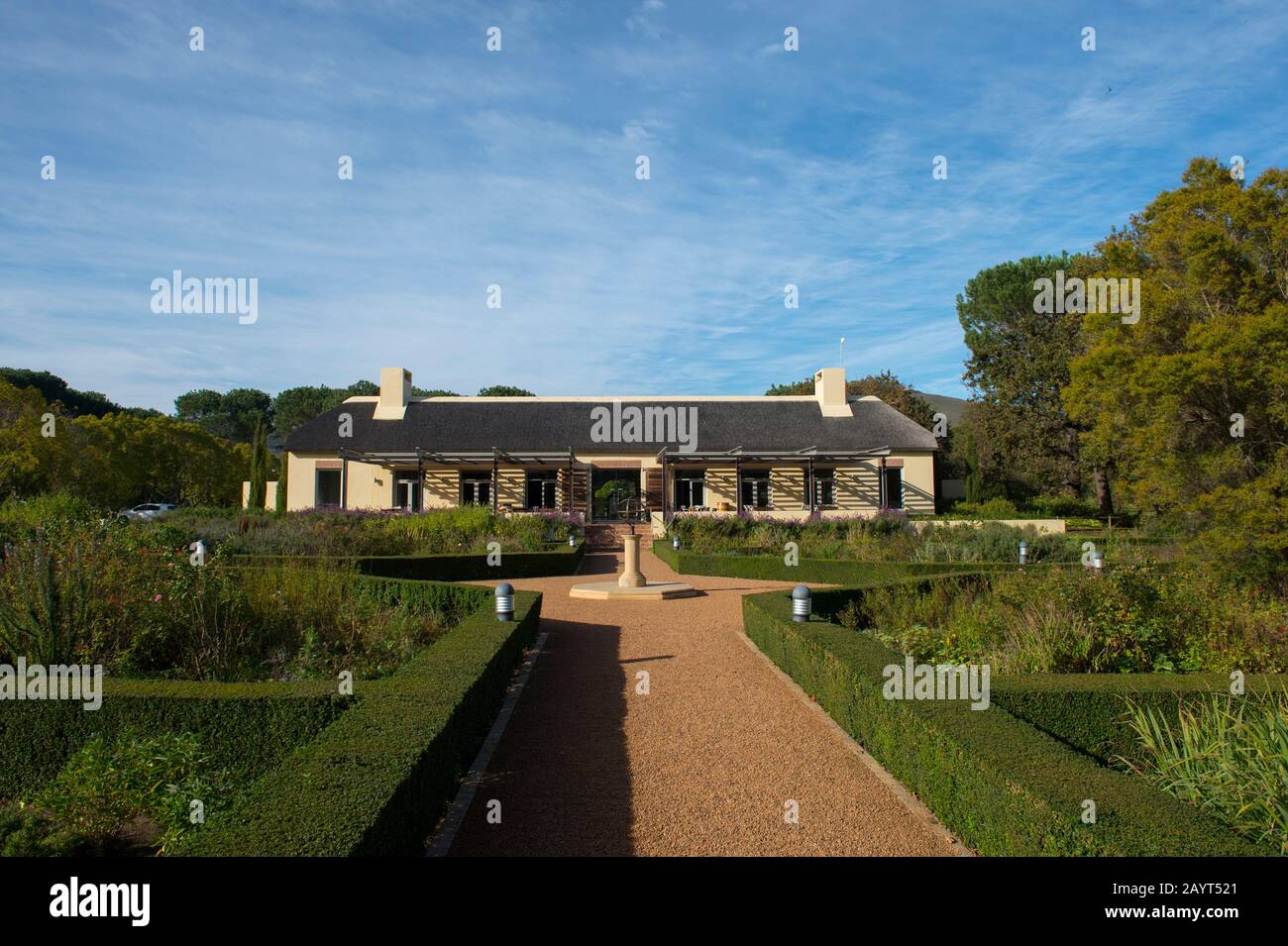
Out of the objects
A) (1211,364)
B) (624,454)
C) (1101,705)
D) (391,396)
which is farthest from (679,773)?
(391,396)

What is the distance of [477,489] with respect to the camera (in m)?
30.8

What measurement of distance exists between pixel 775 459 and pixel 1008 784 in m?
27.2

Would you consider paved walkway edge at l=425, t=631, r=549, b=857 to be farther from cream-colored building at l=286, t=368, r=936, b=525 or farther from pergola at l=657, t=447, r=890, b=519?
cream-colored building at l=286, t=368, r=936, b=525

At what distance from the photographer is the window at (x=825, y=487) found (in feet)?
101

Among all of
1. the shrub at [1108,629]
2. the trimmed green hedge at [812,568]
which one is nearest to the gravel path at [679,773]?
the shrub at [1108,629]

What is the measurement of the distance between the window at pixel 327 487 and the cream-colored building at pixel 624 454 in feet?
0.12

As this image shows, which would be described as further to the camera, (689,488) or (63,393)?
(63,393)

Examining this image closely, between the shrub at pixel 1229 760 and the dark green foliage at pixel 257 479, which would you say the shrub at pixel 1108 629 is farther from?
the dark green foliage at pixel 257 479

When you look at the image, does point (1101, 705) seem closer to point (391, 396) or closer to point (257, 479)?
point (257, 479)

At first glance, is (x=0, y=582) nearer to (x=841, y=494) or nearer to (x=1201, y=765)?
(x=1201, y=765)

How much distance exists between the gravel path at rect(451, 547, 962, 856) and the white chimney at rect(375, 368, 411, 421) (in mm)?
25228

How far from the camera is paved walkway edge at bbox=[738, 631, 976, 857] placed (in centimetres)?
393

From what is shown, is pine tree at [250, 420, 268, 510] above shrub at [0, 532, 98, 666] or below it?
above

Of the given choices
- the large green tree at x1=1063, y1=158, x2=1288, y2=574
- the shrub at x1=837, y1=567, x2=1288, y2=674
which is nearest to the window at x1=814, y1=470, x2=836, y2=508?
the large green tree at x1=1063, y1=158, x2=1288, y2=574
